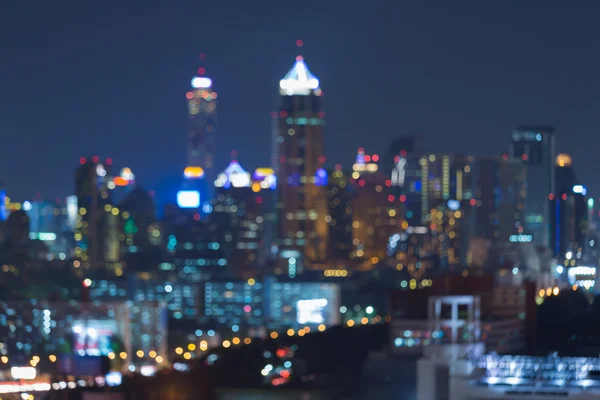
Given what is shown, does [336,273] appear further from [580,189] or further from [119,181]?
[580,189]

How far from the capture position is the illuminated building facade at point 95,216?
132 ft

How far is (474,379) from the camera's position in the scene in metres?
8.31

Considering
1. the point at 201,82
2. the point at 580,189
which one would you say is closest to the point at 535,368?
the point at 580,189

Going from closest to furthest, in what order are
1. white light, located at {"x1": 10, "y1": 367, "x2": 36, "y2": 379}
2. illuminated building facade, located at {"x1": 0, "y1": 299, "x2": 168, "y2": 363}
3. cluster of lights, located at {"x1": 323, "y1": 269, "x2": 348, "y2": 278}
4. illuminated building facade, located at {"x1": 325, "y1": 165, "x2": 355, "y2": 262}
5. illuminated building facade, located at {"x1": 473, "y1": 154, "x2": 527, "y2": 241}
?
white light, located at {"x1": 10, "y1": 367, "x2": 36, "y2": 379}
illuminated building facade, located at {"x1": 0, "y1": 299, "x2": 168, "y2": 363}
illuminated building facade, located at {"x1": 473, "y1": 154, "x2": 527, "y2": 241}
cluster of lights, located at {"x1": 323, "y1": 269, "x2": 348, "y2": 278}
illuminated building facade, located at {"x1": 325, "y1": 165, "x2": 355, "y2": 262}

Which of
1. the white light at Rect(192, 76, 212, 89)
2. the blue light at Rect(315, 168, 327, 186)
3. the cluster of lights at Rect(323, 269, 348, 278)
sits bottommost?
the cluster of lights at Rect(323, 269, 348, 278)

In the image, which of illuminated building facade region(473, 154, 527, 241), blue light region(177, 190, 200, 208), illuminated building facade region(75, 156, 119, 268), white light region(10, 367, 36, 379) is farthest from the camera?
blue light region(177, 190, 200, 208)

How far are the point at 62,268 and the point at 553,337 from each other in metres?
16.8

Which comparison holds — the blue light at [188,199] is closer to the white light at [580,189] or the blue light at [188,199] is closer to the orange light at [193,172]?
the orange light at [193,172]

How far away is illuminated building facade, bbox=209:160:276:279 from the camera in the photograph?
1663 inches

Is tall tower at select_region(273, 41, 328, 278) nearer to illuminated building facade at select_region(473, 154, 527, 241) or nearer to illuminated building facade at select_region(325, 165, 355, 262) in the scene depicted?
illuminated building facade at select_region(325, 165, 355, 262)

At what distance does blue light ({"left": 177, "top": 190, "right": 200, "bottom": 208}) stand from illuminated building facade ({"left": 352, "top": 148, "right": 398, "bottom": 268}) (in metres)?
→ 4.41

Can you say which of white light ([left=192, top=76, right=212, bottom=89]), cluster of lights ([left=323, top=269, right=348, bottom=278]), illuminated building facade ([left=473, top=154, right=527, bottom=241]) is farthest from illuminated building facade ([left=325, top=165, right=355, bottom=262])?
white light ([left=192, top=76, right=212, bottom=89])

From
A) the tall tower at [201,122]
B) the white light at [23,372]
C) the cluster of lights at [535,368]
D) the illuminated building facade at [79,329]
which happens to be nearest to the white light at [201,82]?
the tall tower at [201,122]

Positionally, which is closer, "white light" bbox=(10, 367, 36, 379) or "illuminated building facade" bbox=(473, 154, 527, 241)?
"white light" bbox=(10, 367, 36, 379)
